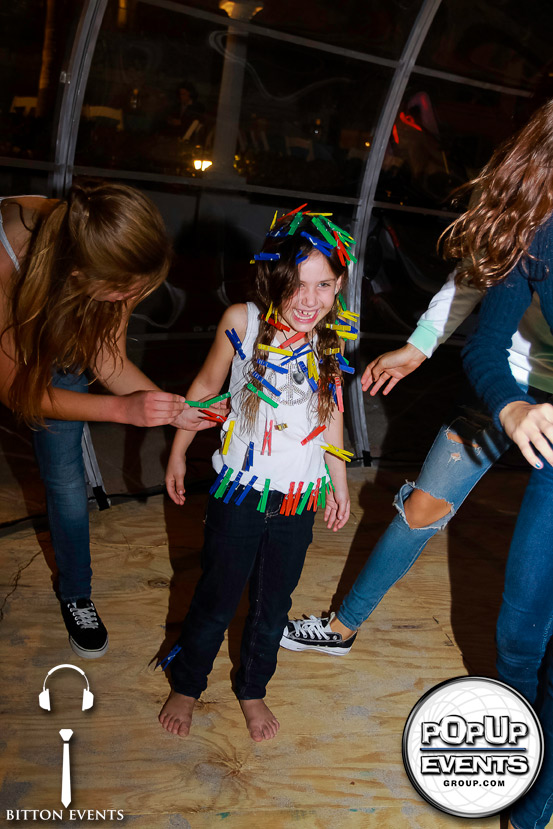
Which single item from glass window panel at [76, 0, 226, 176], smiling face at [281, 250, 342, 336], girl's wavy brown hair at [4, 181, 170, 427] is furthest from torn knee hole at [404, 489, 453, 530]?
glass window panel at [76, 0, 226, 176]

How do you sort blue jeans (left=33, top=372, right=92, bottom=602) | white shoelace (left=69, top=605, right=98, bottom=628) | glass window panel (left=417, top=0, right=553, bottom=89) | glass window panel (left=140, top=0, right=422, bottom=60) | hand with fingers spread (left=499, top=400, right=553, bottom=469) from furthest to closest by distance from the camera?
glass window panel (left=417, top=0, right=553, bottom=89)
glass window panel (left=140, top=0, right=422, bottom=60)
white shoelace (left=69, top=605, right=98, bottom=628)
blue jeans (left=33, top=372, right=92, bottom=602)
hand with fingers spread (left=499, top=400, right=553, bottom=469)

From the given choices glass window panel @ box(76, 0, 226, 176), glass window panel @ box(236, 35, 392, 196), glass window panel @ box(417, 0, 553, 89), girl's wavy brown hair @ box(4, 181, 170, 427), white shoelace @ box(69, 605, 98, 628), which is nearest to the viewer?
girl's wavy brown hair @ box(4, 181, 170, 427)

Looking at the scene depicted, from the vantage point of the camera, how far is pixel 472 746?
5.30 ft

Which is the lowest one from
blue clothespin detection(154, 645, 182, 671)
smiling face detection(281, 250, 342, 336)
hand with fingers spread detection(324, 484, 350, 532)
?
blue clothespin detection(154, 645, 182, 671)

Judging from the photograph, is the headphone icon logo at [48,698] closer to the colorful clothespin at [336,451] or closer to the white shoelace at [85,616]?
the white shoelace at [85,616]

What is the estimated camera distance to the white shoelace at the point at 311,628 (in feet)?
7.66

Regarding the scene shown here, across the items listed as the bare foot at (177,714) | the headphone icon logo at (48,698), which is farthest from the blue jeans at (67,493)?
the bare foot at (177,714)

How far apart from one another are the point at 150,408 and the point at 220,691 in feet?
3.04

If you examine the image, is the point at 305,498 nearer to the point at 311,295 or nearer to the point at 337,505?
the point at 337,505

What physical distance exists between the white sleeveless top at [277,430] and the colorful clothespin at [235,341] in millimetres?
18

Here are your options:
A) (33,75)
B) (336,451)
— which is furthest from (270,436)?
(33,75)

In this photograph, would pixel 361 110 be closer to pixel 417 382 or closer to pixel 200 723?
pixel 417 382

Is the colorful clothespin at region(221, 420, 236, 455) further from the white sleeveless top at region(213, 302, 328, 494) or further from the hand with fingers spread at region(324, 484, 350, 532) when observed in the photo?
the hand with fingers spread at region(324, 484, 350, 532)

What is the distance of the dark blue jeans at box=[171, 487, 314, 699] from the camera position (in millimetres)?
1839
